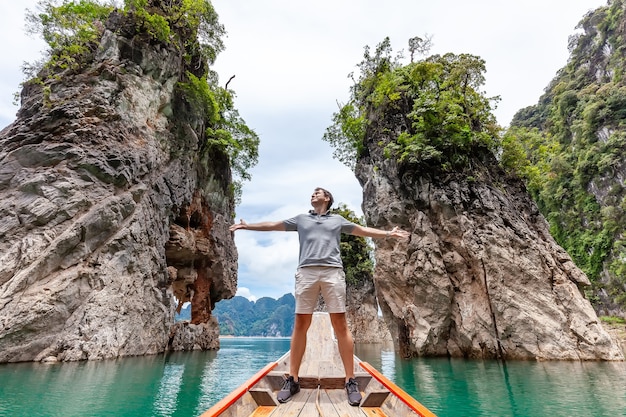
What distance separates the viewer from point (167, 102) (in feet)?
64.0

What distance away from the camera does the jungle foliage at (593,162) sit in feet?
92.4

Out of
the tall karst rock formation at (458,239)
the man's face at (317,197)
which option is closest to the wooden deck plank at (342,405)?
the man's face at (317,197)

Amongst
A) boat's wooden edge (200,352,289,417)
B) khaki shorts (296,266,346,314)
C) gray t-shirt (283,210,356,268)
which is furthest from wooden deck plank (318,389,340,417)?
gray t-shirt (283,210,356,268)

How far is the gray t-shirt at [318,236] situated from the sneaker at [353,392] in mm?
1141

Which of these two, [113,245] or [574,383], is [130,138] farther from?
[574,383]

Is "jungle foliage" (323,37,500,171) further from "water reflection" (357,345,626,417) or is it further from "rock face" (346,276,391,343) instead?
"rock face" (346,276,391,343)

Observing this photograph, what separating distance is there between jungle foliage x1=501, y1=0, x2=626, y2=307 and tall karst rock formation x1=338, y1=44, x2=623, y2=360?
26.8ft

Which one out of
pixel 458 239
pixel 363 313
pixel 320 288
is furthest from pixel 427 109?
pixel 363 313

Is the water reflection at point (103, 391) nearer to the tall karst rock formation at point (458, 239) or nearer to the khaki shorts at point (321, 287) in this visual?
the khaki shorts at point (321, 287)

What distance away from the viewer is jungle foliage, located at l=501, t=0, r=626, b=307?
28.2 metres

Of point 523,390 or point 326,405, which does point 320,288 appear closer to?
point 326,405

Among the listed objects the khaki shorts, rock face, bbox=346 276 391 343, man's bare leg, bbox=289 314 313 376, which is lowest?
man's bare leg, bbox=289 314 313 376

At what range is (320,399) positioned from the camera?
3.21 metres

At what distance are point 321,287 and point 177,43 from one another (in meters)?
22.2
